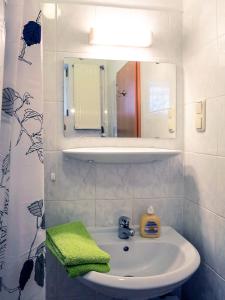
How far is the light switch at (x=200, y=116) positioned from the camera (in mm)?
1332

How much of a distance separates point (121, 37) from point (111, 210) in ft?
2.95

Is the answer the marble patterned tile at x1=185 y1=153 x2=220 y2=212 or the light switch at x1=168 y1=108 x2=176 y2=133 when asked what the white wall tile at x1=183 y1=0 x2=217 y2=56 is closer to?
the light switch at x1=168 y1=108 x2=176 y2=133

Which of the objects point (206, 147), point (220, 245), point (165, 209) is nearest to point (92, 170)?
point (165, 209)

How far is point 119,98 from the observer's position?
1479 millimetres

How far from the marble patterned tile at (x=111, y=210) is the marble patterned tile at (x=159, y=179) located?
3.2 inches

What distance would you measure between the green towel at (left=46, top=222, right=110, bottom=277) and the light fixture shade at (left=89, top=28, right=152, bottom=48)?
94 centimetres

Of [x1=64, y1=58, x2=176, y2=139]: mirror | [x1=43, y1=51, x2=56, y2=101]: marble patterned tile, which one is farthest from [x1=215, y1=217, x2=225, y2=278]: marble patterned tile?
[x1=43, y1=51, x2=56, y2=101]: marble patterned tile

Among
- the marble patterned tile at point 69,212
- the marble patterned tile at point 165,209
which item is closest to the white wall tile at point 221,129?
the marble patterned tile at point 165,209

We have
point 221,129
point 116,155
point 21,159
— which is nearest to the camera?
point 21,159

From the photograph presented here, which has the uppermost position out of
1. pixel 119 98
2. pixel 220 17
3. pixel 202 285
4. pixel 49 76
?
pixel 220 17

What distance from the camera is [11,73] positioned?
3.25 feet

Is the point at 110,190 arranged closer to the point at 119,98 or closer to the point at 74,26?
the point at 119,98

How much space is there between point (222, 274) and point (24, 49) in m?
1.20

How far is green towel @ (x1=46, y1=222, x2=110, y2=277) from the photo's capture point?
1.05 meters
